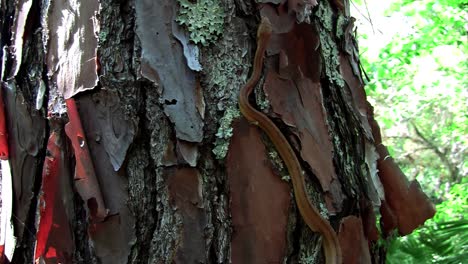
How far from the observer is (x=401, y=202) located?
101 cm

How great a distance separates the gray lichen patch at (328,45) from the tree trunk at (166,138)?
3 centimetres

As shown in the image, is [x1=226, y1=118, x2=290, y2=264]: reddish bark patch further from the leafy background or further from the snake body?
the leafy background

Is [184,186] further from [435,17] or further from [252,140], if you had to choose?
[435,17]

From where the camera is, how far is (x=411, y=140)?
7.72 m

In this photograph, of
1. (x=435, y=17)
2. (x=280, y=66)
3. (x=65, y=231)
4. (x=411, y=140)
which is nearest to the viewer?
(x=65, y=231)

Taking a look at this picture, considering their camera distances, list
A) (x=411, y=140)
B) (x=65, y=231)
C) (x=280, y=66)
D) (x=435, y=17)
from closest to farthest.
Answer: (x=65, y=231) → (x=280, y=66) → (x=435, y=17) → (x=411, y=140)

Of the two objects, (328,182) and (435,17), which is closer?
(328,182)

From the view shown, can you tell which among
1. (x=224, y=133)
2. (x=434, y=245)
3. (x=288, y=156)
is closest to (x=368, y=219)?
(x=288, y=156)

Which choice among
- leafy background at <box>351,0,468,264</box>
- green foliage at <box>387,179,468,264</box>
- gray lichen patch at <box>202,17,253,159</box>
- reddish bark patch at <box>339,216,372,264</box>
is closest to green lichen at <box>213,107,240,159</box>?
gray lichen patch at <box>202,17,253,159</box>

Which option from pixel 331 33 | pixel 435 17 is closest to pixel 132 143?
pixel 331 33

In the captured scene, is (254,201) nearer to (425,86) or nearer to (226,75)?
(226,75)

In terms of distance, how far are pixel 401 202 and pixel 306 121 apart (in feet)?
0.87

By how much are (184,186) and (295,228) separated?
0.65ft

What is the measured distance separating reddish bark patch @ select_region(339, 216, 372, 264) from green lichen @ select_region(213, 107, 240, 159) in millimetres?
236
